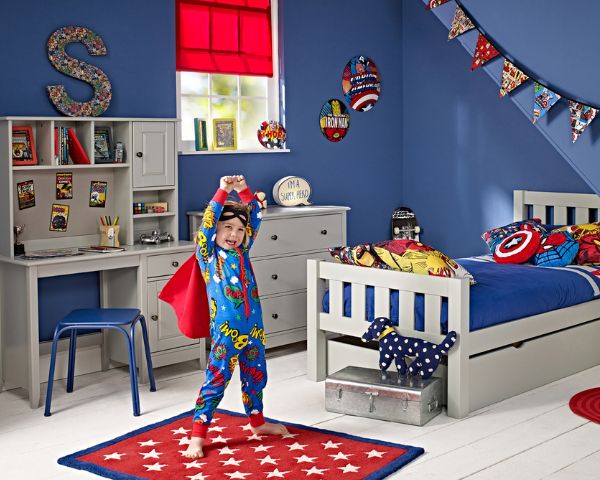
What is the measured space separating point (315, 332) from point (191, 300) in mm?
992

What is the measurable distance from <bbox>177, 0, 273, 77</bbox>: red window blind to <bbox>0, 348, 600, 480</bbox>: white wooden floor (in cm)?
177

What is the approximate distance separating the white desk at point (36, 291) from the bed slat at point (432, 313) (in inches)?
49.8

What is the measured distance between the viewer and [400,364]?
3479 millimetres

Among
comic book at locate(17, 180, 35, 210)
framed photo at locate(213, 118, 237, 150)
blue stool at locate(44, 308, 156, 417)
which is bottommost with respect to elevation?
blue stool at locate(44, 308, 156, 417)

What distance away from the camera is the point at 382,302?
370 cm

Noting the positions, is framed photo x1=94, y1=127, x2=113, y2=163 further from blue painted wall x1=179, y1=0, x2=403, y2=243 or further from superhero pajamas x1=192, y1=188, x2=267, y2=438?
superhero pajamas x1=192, y1=188, x2=267, y2=438

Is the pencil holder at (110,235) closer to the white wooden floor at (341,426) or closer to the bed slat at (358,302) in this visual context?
the white wooden floor at (341,426)

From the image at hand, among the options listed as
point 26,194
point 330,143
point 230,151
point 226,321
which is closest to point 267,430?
point 226,321

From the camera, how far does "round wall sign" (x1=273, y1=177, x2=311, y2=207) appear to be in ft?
16.3

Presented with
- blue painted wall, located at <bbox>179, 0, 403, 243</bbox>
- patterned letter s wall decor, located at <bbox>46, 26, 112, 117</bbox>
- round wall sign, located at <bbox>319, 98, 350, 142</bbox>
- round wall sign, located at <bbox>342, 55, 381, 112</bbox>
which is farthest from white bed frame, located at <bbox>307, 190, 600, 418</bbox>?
round wall sign, located at <bbox>342, 55, 381, 112</bbox>

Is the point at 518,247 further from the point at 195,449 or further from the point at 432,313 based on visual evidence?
the point at 195,449

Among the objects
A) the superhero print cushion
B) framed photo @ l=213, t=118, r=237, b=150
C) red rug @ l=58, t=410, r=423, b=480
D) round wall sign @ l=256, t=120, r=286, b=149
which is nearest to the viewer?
red rug @ l=58, t=410, r=423, b=480

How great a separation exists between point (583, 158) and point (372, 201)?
175 inches

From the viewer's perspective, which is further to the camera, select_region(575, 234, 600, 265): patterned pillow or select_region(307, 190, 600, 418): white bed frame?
select_region(575, 234, 600, 265): patterned pillow
